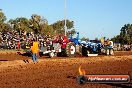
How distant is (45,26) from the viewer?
2603 inches

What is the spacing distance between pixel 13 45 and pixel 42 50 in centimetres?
1203

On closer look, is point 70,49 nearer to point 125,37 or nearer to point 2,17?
point 2,17

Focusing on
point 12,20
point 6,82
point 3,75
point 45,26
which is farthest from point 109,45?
point 12,20

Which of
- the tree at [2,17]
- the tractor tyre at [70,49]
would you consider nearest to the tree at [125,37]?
the tree at [2,17]

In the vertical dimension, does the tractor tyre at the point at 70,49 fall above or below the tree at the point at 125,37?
below

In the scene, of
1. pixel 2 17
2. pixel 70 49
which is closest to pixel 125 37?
pixel 2 17

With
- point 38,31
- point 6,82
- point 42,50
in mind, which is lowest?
point 6,82

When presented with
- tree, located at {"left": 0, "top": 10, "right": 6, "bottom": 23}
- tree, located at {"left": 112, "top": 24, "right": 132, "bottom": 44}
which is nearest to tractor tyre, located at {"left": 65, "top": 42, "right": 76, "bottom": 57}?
tree, located at {"left": 0, "top": 10, "right": 6, "bottom": 23}

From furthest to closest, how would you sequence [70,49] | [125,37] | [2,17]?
[125,37], [2,17], [70,49]

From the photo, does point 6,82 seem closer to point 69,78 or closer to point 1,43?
point 69,78

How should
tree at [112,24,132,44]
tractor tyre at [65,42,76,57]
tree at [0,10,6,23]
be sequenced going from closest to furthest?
tractor tyre at [65,42,76,57]
tree at [0,10,6,23]
tree at [112,24,132,44]

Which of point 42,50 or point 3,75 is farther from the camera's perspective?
point 42,50

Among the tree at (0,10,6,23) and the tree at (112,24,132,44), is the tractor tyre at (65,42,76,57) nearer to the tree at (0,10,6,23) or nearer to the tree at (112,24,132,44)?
the tree at (0,10,6,23)

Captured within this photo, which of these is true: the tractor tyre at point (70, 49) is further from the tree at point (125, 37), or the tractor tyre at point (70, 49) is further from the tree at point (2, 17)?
the tree at point (125, 37)
